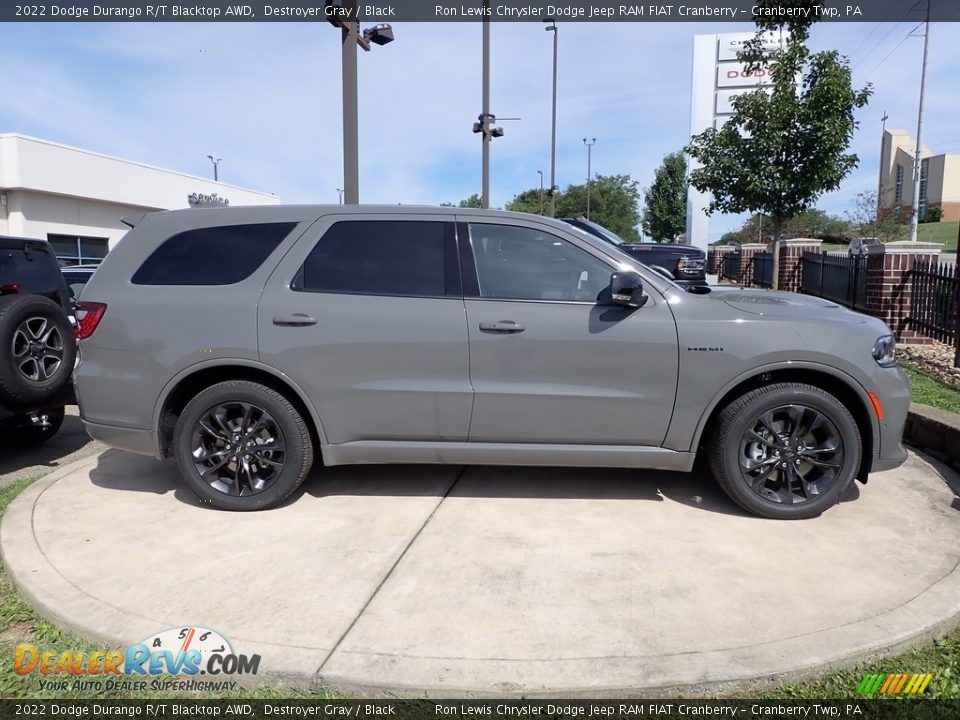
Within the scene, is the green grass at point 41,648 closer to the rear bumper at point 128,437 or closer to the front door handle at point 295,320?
the rear bumper at point 128,437

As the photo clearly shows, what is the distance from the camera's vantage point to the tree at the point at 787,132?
456 inches

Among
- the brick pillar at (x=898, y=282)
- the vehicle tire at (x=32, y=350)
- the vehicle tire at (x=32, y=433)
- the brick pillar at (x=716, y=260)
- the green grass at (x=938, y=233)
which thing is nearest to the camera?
the vehicle tire at (x=32, y=350)

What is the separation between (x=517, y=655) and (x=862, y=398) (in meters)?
2.63

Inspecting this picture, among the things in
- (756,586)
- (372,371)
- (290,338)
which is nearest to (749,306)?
(756,586)

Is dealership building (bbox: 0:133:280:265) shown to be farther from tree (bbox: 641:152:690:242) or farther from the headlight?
tree (bbox: 641:152:690:242)

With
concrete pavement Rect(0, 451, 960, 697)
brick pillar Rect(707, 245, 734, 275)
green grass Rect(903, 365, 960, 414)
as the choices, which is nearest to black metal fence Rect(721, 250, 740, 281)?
brick pillar Rect(707, 245, 734, 275)

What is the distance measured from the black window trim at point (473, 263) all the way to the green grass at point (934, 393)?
3.47 metres

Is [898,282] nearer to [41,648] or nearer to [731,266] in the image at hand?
[41,648]

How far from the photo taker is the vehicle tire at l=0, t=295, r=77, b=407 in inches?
192

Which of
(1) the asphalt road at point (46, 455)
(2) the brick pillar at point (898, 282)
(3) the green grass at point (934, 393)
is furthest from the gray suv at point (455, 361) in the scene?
(2) the brick pillar at point (898, 282)

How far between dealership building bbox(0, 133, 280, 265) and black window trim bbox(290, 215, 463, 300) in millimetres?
19165

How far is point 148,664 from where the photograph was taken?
2.73 m

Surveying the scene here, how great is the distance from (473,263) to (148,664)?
2.66 metres

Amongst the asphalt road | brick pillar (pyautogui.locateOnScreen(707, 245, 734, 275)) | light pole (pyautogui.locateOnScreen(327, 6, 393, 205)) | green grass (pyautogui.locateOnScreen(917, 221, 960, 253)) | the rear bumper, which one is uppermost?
green grass (pyautogui.locateOnScreen(917, 221, 960, 253))
